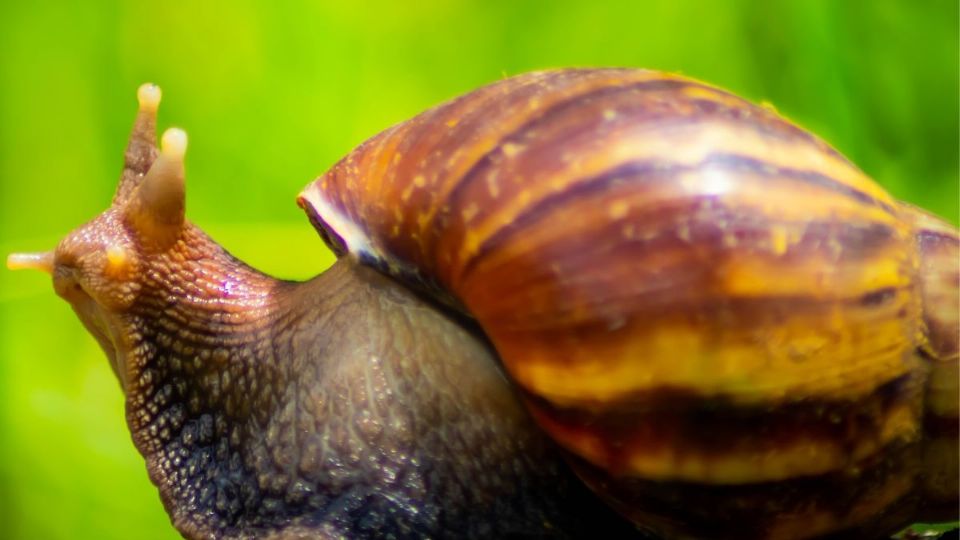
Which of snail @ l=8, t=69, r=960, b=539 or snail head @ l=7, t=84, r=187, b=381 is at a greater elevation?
snail head @ l=7, t=84, r=187, b=381

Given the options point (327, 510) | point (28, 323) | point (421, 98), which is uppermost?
point (421, 98)

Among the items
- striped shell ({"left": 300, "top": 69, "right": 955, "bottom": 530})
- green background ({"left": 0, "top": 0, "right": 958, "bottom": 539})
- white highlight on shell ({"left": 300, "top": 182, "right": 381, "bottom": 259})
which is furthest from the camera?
green background ({"left": 0, "top": 0, "right": 958, "bottom": 539})

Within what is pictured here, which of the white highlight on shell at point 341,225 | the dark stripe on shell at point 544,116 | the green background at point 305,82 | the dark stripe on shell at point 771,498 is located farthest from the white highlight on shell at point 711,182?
the green background at point 305,82

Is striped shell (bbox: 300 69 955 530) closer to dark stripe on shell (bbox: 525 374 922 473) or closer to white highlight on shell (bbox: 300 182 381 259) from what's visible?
dark stripe on shell (bbox: 525 374 922 473)

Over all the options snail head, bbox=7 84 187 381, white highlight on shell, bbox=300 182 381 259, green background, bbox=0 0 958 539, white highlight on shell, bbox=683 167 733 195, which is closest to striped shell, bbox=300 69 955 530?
white highlight on shell, bbox=683 167 733 195

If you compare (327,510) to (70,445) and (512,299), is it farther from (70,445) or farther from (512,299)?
(70,445)

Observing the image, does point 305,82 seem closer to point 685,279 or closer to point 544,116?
point 544,116

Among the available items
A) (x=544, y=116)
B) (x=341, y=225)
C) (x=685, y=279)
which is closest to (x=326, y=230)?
(x=341, y=225)

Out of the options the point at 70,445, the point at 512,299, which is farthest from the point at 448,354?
the point at 70,445
